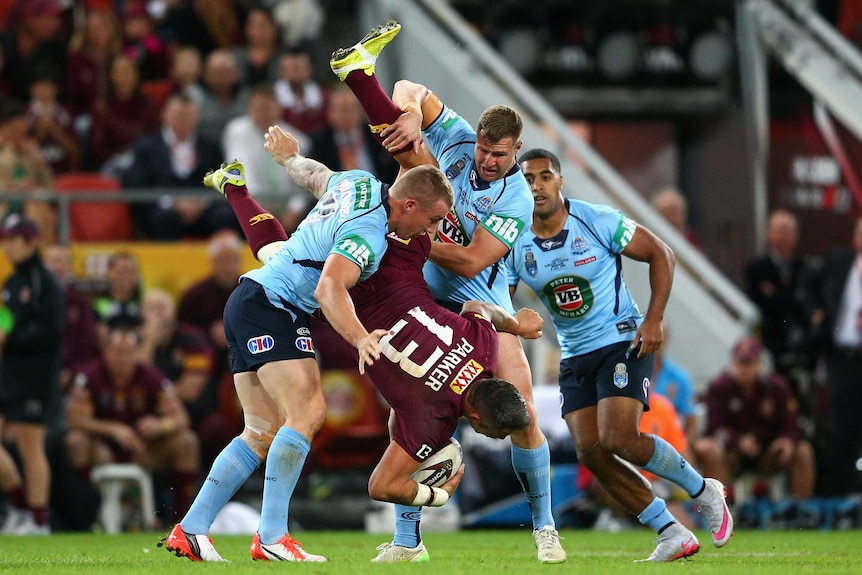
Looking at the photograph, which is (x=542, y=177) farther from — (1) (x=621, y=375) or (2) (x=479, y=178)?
(1) (x=621, y=375)

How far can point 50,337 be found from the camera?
A: 1290 cm

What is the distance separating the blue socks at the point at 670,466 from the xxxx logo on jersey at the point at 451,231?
1.68 m

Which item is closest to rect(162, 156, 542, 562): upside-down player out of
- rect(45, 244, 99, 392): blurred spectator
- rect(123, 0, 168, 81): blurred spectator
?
rect(45, 244, 99, 392): blurred spectator

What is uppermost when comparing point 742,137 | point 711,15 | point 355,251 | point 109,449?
point 711,15

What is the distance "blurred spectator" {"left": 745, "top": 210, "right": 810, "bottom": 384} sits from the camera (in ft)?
49.9

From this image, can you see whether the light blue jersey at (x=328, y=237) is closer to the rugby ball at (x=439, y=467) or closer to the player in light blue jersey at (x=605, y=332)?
the rugby ball at (x=439, y=467)

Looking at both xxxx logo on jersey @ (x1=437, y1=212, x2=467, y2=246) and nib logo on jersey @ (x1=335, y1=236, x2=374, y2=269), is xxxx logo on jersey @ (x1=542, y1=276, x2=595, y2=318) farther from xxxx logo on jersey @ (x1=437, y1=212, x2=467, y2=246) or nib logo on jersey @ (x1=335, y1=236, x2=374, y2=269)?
nib logo on jersey @ (x1=335, y1=236, x2=374, y2=269)

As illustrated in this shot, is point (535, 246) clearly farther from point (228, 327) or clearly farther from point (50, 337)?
point (50, 337)

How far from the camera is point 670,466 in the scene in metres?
9.01

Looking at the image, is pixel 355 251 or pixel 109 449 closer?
pixel 355 251

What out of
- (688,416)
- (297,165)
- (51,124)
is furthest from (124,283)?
(688,416)

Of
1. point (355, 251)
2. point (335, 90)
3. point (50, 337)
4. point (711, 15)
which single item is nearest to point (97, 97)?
point (335, 90)

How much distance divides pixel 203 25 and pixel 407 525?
9.79 meters

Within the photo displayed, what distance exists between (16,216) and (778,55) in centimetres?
982
